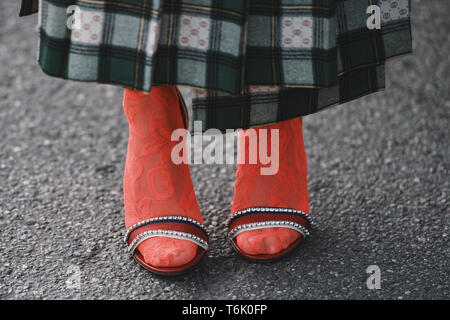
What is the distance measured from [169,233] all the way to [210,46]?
338 mm

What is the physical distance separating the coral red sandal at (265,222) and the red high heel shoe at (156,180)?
0.06 m

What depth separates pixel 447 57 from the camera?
1.82m

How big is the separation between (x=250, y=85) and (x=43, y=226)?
0.53 metres

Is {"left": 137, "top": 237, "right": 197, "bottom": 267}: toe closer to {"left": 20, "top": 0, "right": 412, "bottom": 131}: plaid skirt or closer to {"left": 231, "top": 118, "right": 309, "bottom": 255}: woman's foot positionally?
{"left": 231, "top": 118, "right": 309, "bottom": 255}: woman's foot

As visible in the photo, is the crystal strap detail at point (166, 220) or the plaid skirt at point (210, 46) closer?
the plaid skirt at point (210, 46)

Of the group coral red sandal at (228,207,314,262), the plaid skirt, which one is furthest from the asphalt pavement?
the plaid skirt

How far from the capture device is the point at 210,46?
2.53 feet

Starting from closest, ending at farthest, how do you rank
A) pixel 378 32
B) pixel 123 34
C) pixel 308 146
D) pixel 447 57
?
pixel 123 34 → pixel 378 32 → pixel 308 146 → pixel 447 57

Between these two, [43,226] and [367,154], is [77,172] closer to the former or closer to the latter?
[43,226]

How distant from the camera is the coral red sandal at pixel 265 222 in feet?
3.17

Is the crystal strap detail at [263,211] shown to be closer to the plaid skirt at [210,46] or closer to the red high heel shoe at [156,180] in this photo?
the red high heel shoe at [156,180]

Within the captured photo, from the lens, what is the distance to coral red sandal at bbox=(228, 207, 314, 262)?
3.17 feet

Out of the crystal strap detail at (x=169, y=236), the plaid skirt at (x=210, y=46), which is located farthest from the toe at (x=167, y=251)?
the plaid skirt at (x=210, y=46)

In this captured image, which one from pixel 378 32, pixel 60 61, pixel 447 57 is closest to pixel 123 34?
pixel 60 61
